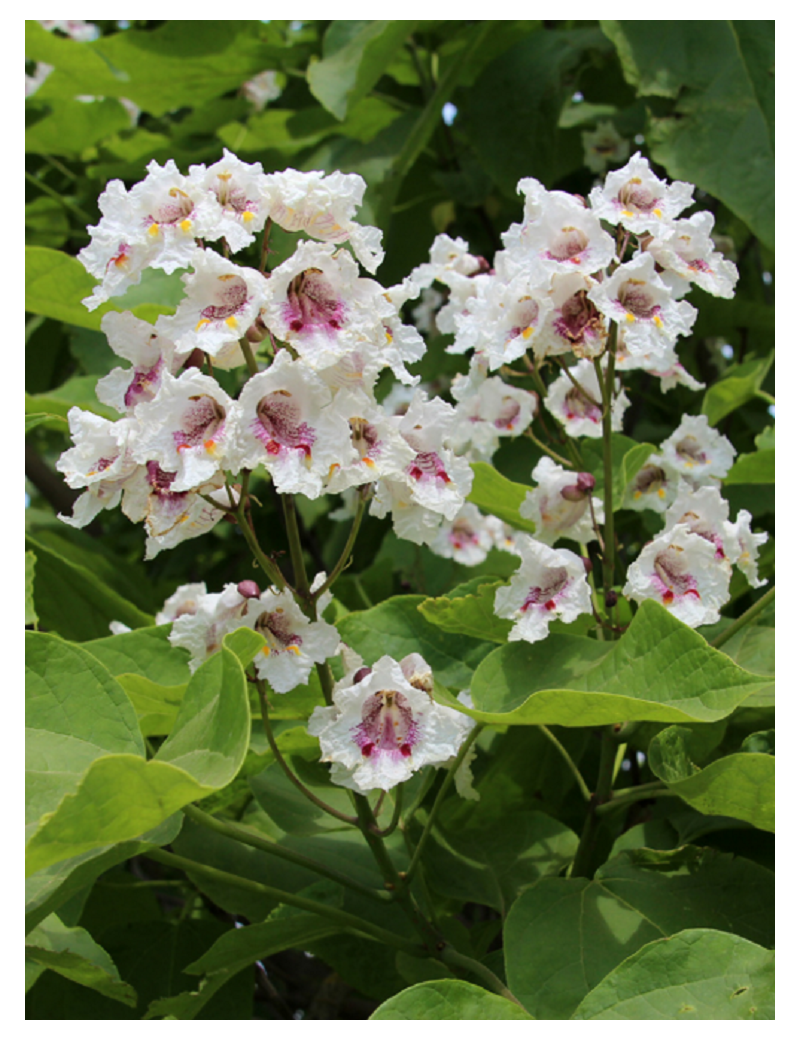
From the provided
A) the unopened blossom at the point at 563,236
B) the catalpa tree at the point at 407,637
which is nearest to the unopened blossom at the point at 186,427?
the catalpa tree at the point at 407,637

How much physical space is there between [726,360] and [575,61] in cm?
101

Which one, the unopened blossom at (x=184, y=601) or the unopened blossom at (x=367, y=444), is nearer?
the unopened blossom at (x=367, y=444)

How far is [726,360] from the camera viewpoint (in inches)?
115

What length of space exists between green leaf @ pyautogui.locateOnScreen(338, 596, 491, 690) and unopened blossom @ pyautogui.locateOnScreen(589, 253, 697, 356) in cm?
53

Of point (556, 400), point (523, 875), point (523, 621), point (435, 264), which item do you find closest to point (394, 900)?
point (523, 875)

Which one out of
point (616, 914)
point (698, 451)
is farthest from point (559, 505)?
point (616, 914)

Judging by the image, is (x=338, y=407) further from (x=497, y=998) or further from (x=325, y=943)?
(x=325, y=943)

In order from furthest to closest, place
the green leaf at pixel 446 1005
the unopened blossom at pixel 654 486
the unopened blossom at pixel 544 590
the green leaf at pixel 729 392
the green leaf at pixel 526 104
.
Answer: the green leaf at pixel 526 104
the green leaf at pixel 729 392
the unopened blossom at pixel 654 486
the unopened blossom at pixel 544 590
the green leaf at pixel 446 1005

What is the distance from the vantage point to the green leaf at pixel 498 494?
1564 millimetres

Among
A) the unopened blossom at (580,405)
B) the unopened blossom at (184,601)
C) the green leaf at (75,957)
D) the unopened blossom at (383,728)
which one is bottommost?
the green leaf at (75,957)

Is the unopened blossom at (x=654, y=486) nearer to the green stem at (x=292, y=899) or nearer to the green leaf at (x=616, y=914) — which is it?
the green leaf at (x=616, y=914)

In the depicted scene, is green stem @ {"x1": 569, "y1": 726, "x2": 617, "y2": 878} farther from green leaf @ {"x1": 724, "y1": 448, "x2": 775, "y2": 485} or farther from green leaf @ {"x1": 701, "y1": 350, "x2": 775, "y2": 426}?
green leaf @ {"x1": 701, "y1": 350, "x2": 775, "y2": 426}

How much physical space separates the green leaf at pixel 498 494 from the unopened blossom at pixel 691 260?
39cm

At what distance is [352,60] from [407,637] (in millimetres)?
1466
